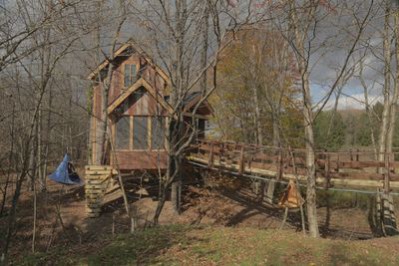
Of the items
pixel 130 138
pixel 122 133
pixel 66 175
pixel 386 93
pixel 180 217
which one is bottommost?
pixel 180 217

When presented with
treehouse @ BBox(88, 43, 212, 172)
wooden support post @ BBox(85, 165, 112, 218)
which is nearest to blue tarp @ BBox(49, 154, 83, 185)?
treehouse @ BBox(88, 43, 212, 172)

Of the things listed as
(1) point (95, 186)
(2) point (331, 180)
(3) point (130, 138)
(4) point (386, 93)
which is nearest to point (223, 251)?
(2) point (331, 180)

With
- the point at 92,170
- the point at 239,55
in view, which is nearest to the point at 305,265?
the point at 92,170

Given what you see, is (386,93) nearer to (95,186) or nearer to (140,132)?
(140,132)

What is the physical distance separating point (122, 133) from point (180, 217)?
4558 millimetres

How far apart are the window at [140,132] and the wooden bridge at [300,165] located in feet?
7.43

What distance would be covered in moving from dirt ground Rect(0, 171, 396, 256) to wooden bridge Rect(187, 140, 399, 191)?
226 centimetres

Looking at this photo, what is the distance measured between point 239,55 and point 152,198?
891cm

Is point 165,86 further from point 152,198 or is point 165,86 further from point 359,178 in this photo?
point 359,178

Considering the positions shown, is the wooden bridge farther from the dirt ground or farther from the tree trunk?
the dirt ground

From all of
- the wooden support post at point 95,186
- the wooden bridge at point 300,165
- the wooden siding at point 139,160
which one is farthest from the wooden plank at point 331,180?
the wooden support post at point 95,186

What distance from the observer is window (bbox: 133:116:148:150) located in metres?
21.1

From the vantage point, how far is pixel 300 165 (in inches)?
674

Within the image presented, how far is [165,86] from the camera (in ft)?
73.6
